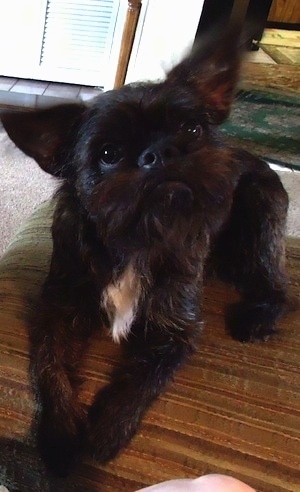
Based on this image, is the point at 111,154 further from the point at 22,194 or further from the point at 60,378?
the point at 22,194

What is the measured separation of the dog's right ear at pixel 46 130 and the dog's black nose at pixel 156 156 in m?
0.16

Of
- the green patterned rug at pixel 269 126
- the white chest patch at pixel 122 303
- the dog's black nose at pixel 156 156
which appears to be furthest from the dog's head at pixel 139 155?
the green patterned rug at pixel 269 126

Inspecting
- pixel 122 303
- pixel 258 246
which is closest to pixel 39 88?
pixel 258 246

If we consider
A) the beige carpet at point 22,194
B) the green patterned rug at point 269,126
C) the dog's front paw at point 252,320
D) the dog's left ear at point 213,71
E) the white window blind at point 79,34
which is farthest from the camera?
the white window blind at point 79,34

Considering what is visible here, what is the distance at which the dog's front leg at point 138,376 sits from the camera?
915mm

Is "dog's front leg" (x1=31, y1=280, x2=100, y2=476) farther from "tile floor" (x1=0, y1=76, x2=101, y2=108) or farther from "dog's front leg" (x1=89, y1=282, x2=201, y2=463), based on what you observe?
"tile floor" (x1=0, y1=76, x2=101, y2=108)

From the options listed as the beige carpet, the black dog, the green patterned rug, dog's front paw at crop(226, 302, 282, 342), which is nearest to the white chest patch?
the black dog

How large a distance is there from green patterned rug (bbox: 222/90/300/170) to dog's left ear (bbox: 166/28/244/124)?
1.61 metres

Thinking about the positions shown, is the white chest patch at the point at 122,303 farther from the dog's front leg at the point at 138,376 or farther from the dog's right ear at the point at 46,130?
the dog's right ear at the point at 46,130

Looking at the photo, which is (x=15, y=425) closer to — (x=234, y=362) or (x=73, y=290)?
Answer: (x=73, y=290)

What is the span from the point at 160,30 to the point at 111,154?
2.28 m

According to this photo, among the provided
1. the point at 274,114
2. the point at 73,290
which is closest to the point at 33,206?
the point at 73,290

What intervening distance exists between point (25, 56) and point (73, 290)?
Result: 8.90 feet

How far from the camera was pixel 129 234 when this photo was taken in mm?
924
